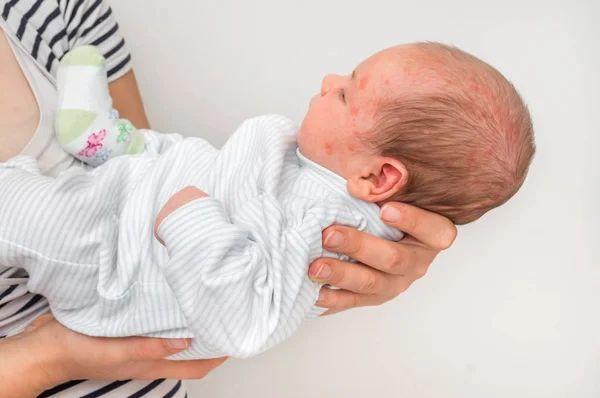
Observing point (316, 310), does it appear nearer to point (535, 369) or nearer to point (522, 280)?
point (522, 280)

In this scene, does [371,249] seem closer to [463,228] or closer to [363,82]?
[363,82]

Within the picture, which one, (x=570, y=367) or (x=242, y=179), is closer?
(x=242, y=179)

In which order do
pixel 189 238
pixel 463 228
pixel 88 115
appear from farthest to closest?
pixel 463 228 < pixel 88 115 < pixel 189 238

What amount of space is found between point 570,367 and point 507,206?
18.6 inches

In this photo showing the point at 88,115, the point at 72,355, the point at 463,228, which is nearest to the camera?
the point at 72,355

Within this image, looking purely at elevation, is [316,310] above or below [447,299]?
above

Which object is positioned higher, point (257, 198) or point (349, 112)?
point (349, 112)

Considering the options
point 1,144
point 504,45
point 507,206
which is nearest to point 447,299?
point 507,206

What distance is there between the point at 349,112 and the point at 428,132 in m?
0.12

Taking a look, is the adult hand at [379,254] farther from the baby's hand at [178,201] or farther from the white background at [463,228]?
the white background at [463,228]

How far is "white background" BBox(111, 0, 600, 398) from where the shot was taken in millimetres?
1173

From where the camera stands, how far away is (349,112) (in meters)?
0.79

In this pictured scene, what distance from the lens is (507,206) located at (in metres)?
1.26

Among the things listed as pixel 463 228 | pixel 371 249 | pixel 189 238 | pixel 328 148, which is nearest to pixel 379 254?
pixel 371 249
